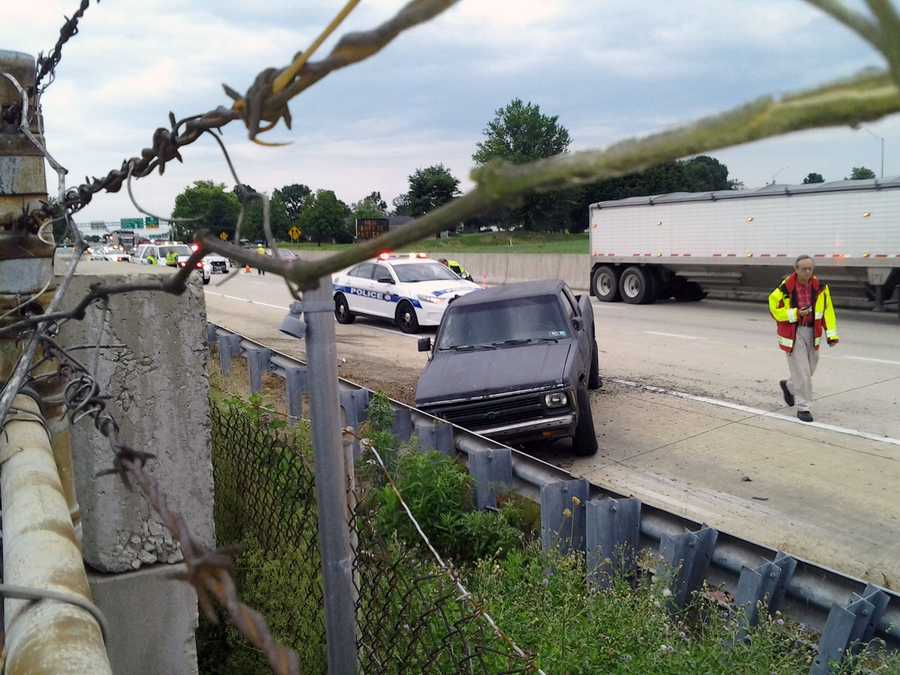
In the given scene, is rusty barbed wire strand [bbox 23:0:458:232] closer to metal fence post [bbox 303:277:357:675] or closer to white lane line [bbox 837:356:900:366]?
metal fence post [bbox 303:277:357:675]

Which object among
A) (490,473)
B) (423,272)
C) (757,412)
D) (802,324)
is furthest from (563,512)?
(423,272)

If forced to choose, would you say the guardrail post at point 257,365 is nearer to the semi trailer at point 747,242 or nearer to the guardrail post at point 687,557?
the guardrail post at point 687,557

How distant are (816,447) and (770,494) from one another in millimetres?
1584

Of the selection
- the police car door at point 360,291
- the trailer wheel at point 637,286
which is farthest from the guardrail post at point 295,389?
the trailer wheel at point 637,286

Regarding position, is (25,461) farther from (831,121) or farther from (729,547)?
(729,547)

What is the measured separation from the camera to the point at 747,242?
19828 millimetres

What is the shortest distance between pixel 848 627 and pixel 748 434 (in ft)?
18.2

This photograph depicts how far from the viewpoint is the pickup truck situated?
26.1 ft

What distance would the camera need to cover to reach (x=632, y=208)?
22.8 meters

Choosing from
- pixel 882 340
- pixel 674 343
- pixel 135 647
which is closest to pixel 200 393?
pixel 135 647

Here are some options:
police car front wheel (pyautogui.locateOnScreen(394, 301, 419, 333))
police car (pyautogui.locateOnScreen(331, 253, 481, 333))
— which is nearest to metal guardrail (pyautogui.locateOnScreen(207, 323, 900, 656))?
police car (pyautogui.locateOnScreen(331, 253, 481, 333))

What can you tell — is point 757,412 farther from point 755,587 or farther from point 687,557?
point 755,587

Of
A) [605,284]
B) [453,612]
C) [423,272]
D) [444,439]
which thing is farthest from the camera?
[605,284]

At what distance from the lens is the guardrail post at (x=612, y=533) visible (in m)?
4.76
